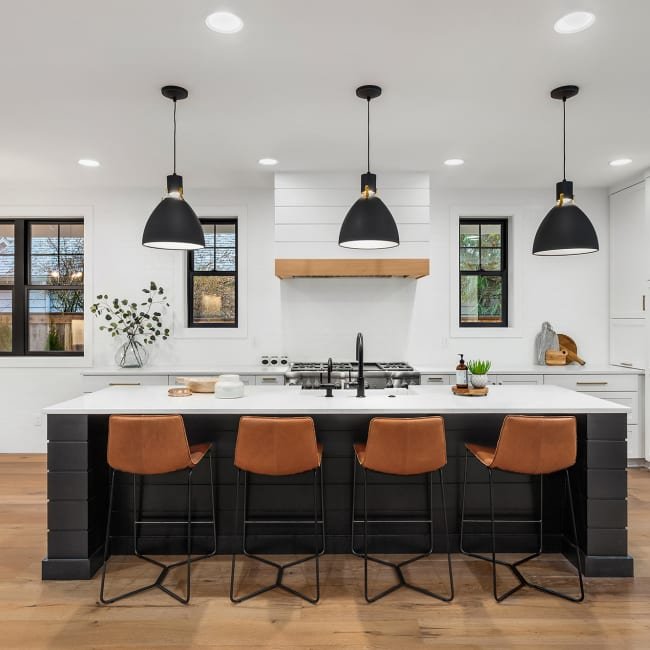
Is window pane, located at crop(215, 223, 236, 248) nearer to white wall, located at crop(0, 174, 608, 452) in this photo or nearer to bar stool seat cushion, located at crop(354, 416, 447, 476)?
white wall, located at crop(0, 174, 608, 452)

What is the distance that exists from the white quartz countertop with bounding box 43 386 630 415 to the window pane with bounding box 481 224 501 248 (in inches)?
101

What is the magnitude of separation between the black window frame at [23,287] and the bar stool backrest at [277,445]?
11.9 ft

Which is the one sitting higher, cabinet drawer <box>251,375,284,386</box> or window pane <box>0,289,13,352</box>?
window pane <box>0,289,13,352</box>

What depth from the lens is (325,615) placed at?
242cm

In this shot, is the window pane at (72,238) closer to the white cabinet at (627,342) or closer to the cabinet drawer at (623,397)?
the cabinet drawer at (623,397)

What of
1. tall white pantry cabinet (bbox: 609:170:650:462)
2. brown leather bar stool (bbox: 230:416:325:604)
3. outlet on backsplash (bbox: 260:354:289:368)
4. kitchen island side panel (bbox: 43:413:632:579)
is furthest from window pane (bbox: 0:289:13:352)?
tall white pantry cabinet (bbox: 609:170:650:462)

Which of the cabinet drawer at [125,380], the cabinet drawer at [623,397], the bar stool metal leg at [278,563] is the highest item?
the cabinet drawer at [125,380]

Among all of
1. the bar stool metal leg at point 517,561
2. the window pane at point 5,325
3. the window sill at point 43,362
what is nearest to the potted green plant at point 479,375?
the bar stool metal leg at point 517,561

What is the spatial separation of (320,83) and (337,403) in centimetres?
184

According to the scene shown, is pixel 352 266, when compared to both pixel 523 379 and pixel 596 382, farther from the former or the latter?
pixel 596 382

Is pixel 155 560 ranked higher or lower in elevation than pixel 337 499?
lower

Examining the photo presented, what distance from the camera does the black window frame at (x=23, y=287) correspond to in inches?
213

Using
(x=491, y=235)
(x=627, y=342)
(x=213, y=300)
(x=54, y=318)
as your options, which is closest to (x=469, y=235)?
(x=491, y=235)

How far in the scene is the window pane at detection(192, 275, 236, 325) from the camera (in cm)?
548
